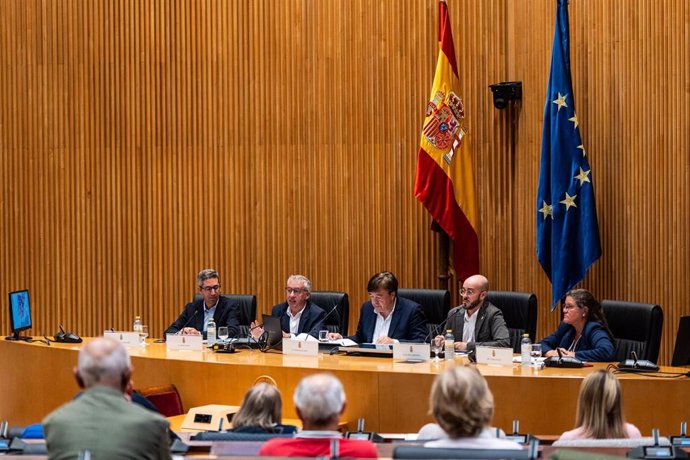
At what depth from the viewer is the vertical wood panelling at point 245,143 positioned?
27.2 feet

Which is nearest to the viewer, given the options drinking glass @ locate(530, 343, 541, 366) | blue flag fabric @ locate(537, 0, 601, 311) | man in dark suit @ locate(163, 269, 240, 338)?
drinking glass @ locate(530, 343, 541, 366)

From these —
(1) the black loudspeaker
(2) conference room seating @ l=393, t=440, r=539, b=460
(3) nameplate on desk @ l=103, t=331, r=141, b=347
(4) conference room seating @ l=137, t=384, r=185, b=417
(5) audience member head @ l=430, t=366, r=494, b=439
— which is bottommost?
(4) conference room seating @ l=137, t=384, r=185, b=417

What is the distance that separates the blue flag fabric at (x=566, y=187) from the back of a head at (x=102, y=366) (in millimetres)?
4730

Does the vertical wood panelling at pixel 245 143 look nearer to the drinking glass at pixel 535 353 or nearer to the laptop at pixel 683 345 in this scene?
the drinking glass at pixel 535 353

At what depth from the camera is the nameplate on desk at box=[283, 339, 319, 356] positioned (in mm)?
6337

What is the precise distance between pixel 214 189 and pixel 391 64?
74.4 inches

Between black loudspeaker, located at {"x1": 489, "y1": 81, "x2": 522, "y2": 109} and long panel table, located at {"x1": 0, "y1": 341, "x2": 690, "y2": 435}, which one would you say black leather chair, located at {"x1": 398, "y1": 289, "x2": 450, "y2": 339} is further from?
black loudspeaker, located at {"x1": 489, "y1": 81, "x2": 522, "y2": 109}

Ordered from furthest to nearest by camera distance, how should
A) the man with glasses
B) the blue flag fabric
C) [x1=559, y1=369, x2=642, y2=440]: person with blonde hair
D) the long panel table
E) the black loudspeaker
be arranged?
1. the black loudspeaker
2. the blue flag fabric
3. the man with glasses
4. the long panel table
5. [x1=559, y1=369, x2=642, y2=440]: person with blonde hair

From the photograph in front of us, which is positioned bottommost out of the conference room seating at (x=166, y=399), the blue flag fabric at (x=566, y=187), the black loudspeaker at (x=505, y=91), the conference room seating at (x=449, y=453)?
the conference room seating at (x=166, y=399)

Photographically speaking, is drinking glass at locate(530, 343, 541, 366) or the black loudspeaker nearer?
drinking glass at locate(530, 343, 541, 366)

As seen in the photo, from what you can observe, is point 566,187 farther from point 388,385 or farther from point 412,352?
point 388,385

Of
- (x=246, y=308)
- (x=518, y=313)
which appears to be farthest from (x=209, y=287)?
(x=518, y=313)

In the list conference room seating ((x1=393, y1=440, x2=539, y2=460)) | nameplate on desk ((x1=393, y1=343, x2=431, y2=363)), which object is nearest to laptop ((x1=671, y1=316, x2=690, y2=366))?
nameplate on desk ((x1=393, y1=343, x2=431, y2=363))

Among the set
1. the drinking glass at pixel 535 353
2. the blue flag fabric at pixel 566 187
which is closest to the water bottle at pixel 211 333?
the drinking glass at pixel 535 353
